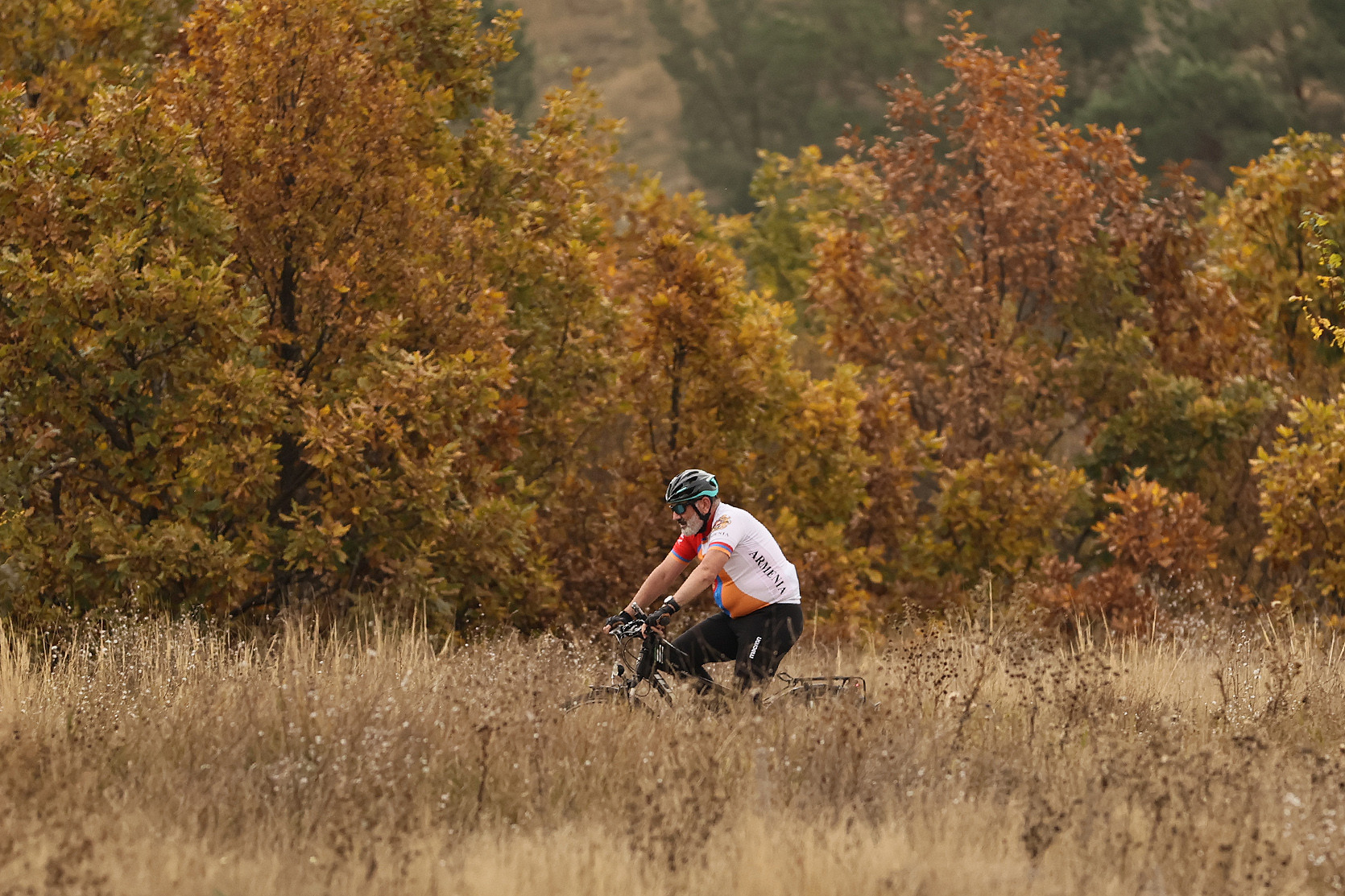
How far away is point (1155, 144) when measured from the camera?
37312mm

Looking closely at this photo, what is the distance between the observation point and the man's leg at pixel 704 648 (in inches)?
316

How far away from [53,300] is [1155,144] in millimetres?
32717

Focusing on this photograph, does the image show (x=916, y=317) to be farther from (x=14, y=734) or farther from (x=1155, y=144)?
(x=1155, y=144)

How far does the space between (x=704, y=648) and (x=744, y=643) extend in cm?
25

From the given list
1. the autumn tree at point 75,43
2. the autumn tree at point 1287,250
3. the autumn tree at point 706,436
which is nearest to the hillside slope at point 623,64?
the autumn tree at point 1287,250

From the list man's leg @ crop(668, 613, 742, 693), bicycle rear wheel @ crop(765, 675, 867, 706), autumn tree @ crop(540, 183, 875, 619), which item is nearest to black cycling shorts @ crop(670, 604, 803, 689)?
man's leg @ crop(668, 613, 742, 693)

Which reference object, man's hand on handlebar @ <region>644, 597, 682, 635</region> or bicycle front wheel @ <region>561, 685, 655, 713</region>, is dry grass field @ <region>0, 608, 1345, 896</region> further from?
man's hand on handlebar @ <region>644, 597, 682, 635</region>

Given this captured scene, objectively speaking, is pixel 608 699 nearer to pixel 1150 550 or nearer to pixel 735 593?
pixel 735 593

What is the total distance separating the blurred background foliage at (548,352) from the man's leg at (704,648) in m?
4.55

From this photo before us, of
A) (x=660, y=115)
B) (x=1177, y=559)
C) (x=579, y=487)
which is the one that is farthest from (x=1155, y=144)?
(x=660, y=115)

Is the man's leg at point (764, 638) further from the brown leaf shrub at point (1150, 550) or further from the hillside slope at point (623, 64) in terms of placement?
the hillside slope at point (623, 64)

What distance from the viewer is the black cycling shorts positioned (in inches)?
315

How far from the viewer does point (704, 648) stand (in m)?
8.14

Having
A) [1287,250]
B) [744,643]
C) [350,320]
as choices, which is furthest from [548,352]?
[1287,250]
